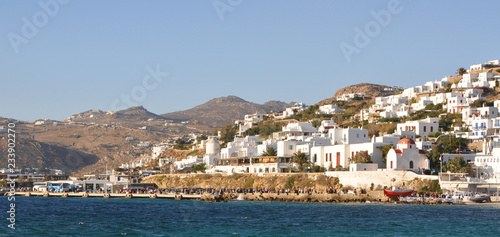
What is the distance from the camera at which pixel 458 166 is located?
208 feet

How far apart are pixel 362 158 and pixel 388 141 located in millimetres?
5878

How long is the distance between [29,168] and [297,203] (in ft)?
351

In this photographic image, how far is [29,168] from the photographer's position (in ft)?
506

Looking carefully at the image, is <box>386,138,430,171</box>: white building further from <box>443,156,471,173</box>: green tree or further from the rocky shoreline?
the rocky shoreline

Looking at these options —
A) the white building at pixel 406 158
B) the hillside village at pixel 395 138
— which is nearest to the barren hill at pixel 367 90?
the hillside village at pixel 395 138

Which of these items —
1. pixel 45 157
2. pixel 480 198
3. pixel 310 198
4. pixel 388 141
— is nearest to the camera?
pixel 480 198

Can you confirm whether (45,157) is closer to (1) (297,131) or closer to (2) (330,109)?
(2) (330,109)

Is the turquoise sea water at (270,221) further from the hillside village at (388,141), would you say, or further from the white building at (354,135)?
the white building at (354,135)

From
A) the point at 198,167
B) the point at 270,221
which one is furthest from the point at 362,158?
the point at 198,167

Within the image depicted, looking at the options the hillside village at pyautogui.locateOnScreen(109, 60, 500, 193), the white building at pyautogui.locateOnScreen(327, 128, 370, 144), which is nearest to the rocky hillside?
the hillside village at pyautogui.locateOnScreen(109, 60, 500, 193)

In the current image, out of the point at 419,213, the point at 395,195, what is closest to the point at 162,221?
the point at 419,213

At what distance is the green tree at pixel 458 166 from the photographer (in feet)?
207

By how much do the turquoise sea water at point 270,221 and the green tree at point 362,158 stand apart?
1336 centimetres

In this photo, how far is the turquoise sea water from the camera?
38.0 meters
